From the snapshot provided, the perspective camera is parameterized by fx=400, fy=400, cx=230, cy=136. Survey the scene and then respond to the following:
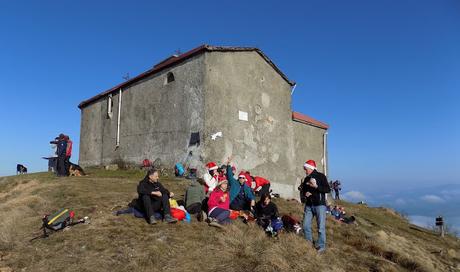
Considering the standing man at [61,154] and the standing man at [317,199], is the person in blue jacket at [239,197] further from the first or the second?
the standing man at [61,154]

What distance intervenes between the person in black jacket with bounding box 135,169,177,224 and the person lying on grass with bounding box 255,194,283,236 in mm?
2178

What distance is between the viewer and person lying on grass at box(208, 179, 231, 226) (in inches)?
388

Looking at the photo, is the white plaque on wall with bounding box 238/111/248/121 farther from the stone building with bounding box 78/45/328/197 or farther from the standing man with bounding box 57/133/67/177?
the standing man with bounding box 57/133/67/177

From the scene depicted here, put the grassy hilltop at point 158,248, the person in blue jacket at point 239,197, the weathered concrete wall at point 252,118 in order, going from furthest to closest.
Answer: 1. the weathered concrete wall at point 252,118
2. the person in blue jacket at point 239,197
3. the grassy hilltop at point 158,248

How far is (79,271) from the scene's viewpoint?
6.66 m

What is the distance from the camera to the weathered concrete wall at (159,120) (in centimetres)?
1795

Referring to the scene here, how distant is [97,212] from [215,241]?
377 cm

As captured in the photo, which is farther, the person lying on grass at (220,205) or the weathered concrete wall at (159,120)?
the weathered concrete wall at (159,120)

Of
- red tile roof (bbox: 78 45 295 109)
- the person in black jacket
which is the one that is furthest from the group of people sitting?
red tile roof (bbox: 78 45 295 109)

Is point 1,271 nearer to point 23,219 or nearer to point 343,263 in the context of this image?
point 23,219

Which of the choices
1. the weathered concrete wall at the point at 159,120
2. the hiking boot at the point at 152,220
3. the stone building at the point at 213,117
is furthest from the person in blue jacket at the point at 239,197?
the weathered concrete wall at the point at 159,120

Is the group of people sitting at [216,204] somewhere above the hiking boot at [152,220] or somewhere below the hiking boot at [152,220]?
above

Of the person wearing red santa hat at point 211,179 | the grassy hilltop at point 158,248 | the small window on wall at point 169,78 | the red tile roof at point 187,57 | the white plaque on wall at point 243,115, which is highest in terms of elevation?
the red tile roof at point 187,57

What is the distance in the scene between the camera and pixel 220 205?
1031cm
